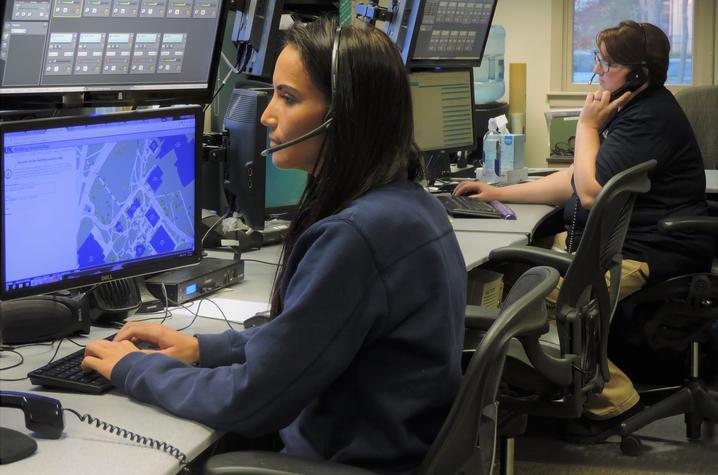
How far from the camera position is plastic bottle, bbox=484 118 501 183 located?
371cm

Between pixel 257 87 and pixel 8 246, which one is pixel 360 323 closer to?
pixel 8 246

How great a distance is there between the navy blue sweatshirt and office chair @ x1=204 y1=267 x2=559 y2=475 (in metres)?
0.08

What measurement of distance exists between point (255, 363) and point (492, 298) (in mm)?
1706

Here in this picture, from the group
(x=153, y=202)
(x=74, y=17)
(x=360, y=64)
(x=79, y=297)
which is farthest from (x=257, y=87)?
(x=360, y=64)

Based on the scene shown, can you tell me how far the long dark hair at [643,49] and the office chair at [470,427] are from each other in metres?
1.92

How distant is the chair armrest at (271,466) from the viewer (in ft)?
3.99

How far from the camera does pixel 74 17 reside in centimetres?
209

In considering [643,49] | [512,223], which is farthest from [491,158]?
[643,49]

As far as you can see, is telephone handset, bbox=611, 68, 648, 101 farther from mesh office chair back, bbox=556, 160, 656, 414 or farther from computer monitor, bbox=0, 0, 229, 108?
computer monitor, bbox=0, 0, 229, 108

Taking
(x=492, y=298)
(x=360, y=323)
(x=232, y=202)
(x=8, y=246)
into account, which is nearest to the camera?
(x=360, y=323)

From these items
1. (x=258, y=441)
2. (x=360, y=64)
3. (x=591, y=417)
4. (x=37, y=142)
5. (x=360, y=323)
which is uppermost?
(x=360, y=64)

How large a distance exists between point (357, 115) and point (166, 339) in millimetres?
488

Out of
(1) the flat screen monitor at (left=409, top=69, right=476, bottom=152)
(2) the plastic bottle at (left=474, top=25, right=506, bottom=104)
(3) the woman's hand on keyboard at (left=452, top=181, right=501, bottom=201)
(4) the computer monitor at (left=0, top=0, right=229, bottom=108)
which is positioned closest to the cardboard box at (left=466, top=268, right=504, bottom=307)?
(3) the woman's hand on keyboard at (left=452, top=181, right=501, bottom=201)

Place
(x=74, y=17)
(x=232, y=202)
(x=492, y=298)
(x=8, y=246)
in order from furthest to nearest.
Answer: (x=492, y=298) → (x=232, y=202) → (x=74, y=17) → (x=8, y=246)
